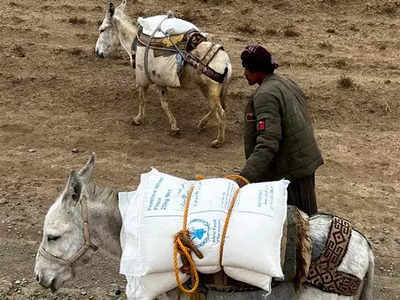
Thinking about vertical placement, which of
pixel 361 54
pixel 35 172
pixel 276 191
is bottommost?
pixel 35 172

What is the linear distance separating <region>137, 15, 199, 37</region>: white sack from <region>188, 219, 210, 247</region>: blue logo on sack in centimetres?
542

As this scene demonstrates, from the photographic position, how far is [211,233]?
3406mm

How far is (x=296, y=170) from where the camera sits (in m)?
4.62

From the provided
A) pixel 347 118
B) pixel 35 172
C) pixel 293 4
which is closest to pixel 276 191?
pixel 35 172

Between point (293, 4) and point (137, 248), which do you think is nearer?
point (137, 248)

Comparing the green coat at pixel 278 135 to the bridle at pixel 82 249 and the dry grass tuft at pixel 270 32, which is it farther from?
the dry grass tuft at pixel 270 32

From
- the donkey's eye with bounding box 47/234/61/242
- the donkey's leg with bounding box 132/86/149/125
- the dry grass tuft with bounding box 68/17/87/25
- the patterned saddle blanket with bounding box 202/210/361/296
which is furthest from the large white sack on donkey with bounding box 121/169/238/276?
the dry grass tuft with bounding box 68/17/87/25

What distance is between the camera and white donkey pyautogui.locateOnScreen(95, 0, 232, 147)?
8266 millimetres

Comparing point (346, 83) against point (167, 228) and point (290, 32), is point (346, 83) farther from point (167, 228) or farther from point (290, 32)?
point (167, 228)

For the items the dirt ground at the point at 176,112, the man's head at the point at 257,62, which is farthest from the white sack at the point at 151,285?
the man's head at the point at 257,62

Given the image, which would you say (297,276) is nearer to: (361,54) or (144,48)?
(144,48)

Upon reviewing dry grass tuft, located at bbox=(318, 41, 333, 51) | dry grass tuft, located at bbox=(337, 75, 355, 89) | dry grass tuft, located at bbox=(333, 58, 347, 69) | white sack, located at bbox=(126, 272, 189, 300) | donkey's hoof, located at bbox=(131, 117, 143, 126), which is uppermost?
white sack, located at bbox=(126, 272, 189, 300)

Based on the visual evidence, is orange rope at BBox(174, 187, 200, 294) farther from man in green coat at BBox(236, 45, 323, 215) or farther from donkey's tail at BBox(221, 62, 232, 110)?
donkey's tail at BBox(221, 62, 232, 110)

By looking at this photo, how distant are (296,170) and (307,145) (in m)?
0.25
